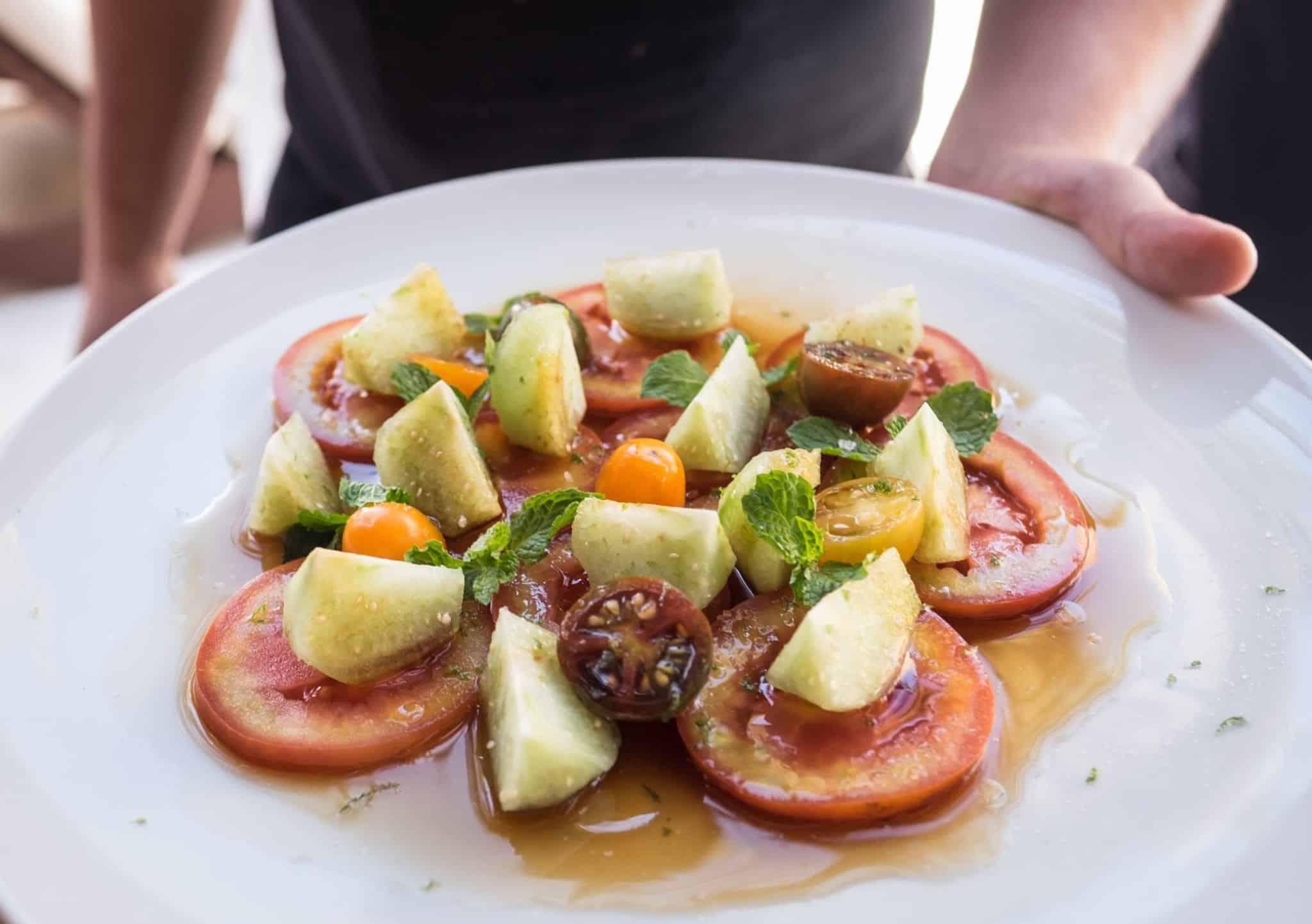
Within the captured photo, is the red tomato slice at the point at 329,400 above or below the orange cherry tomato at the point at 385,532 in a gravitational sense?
below

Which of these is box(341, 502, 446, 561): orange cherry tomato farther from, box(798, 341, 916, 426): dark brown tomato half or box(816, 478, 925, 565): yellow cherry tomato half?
box(798, 341, 916, 426): dark brown tomato half

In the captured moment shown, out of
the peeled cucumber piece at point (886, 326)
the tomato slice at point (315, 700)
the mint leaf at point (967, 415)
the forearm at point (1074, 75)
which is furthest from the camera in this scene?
the forearm at point (1074, 75)

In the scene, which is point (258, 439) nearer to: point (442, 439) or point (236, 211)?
point (442, 439)

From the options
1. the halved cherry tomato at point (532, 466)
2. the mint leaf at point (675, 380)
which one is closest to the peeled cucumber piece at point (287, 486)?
the halved cherry tomato at point (532, 466)

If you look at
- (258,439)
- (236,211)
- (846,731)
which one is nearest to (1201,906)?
(846,731)

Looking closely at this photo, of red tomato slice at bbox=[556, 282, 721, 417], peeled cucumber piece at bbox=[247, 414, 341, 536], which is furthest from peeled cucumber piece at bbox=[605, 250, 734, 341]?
peeled cucumber piece at bbox=[247, 414, 341, 536]

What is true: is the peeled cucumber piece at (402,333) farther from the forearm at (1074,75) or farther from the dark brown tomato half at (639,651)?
the forearm at (1074,75)

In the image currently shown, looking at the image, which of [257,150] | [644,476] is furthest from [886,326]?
[257,150]

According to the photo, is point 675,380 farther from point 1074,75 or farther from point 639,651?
point 1074,75
